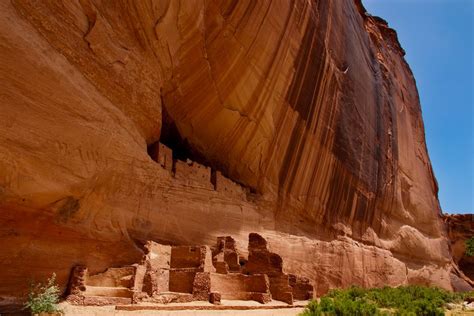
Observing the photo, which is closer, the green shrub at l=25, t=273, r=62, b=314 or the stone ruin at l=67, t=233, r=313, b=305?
the green shrub at l=25, t=273, r=62, b=314

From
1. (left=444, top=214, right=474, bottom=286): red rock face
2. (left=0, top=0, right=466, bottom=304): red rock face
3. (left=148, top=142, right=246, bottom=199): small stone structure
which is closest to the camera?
(left=0, top=0, right=466, bottom=304): red rock face

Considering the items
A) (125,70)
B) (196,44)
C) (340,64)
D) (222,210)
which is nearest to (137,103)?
(125,70)

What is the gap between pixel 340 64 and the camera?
61.3 ft

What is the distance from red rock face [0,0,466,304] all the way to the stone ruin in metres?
0.46

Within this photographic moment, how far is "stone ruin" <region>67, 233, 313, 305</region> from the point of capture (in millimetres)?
9156

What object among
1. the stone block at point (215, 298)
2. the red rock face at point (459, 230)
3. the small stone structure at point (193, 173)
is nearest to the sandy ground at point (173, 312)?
Result: the stone block at point (215, 298)

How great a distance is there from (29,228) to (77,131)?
2.07 meters

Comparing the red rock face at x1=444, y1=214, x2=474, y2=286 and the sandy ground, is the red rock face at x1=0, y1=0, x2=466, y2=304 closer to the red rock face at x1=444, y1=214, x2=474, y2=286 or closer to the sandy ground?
the sandy ground

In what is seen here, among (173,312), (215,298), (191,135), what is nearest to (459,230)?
(191,135)

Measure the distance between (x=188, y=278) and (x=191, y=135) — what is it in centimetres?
509

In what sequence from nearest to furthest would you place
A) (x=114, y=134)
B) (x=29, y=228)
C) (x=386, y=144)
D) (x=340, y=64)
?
1. (x=29, y=228)
2. (x=114, y=134)
3. (x=340, y=64)
4. (x=386, y=144)

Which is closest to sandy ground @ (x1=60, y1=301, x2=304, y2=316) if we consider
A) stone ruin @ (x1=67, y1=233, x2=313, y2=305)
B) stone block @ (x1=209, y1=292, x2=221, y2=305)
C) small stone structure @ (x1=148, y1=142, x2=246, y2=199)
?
stone block @ (x1=209, y1=292, x2=221, y2=305)

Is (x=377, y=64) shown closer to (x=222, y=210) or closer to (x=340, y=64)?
(x=340, y=64)

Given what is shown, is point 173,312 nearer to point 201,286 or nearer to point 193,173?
point 201,286
